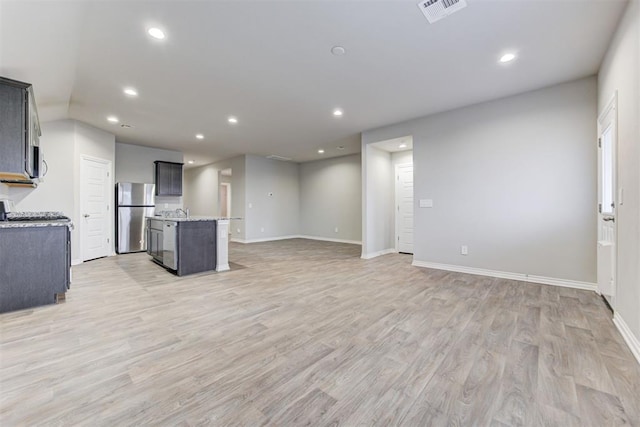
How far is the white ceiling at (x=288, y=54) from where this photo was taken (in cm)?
229

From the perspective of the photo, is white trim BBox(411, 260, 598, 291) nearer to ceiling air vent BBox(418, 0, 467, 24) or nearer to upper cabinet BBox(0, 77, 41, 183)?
ceiling air vent BBox(418, 0, 467, 24)

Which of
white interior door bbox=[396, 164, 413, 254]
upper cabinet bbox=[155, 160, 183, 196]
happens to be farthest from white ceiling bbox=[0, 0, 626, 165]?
upper cabinet bbox=[155, 160, 183, 196]

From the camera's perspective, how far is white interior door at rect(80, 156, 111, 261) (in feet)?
17.5

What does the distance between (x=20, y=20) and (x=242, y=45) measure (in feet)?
5.67

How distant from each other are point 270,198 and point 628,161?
7.88 metres

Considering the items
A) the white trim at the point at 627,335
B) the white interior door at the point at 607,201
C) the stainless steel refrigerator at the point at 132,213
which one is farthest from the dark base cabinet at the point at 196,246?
the white interior door at the point at 607,201

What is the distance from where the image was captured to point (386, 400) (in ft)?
4.97

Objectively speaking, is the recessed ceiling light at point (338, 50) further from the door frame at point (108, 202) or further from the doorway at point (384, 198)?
the door frame at point (108, 202)

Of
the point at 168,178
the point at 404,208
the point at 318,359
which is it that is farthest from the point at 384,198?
the point at 168,178

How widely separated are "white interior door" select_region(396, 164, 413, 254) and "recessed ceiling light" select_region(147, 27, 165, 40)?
5.19 metres

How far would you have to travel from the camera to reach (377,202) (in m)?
6.09

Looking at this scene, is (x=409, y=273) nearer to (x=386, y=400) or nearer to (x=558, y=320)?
(x=558, y=320)

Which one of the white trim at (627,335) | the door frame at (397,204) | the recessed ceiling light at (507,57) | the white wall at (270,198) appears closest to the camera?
the white trim at (627,335)

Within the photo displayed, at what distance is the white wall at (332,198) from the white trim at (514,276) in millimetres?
3460
